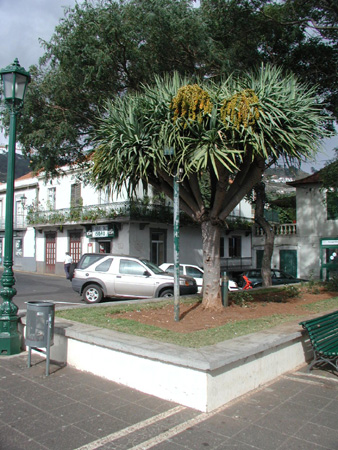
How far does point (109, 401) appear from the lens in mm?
4703

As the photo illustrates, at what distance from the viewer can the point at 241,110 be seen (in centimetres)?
727

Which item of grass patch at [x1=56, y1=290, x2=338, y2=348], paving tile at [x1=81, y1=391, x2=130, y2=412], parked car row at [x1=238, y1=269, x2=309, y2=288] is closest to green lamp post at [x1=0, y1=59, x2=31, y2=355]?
grass patch at [x1=56, y1=290, x2=338, y2=348]

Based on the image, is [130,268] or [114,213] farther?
[114,213]

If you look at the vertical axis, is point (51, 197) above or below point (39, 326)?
above

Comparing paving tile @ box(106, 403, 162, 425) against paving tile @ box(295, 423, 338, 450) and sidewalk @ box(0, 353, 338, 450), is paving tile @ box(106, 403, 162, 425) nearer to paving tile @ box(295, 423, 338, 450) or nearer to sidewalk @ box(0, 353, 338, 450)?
sidewalk @ box(0, 353, 338, 450)

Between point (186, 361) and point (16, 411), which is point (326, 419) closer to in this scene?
point (186, 361)

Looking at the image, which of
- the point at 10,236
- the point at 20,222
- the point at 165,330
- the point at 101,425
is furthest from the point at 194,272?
the point at 20,222

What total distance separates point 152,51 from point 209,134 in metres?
6.69

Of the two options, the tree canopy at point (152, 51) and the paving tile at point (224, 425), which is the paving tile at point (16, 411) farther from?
the tree canopy at point (152, 51)

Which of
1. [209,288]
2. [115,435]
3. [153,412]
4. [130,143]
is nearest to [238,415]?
[153,412]

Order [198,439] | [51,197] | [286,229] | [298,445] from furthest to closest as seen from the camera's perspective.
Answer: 1. [51,197]
2. [286,229]
3. [198,439]
4. [298,445]

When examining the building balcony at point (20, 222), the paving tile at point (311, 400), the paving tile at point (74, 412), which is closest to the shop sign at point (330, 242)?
the paving tile at point (311, 400)

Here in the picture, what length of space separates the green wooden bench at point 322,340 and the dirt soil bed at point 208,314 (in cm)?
194

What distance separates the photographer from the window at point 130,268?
531 inches
